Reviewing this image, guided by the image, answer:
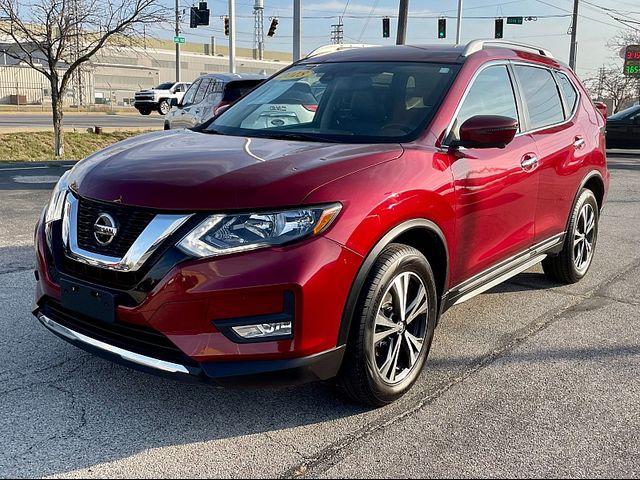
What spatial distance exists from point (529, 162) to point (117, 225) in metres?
2.76

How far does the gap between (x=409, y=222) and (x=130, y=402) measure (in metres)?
1.66

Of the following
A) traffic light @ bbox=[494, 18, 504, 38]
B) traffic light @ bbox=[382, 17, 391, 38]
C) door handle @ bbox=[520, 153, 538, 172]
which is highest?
traffic light @ bbox=[494, 18, 504, 38]

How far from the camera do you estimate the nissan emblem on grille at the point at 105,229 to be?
2955 millimetres

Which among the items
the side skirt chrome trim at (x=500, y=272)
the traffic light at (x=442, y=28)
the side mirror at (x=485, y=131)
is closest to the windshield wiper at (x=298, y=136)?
the side mirror at (x=485, y=131)

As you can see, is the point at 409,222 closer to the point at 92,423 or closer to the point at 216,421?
the point at 216,421

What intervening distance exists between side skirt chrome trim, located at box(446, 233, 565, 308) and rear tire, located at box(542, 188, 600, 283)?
202 mm

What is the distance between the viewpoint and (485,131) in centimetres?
360

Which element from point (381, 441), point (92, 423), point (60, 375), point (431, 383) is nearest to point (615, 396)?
point (431, 383)

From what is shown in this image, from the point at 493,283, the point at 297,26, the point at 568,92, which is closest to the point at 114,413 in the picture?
the point at 493,283

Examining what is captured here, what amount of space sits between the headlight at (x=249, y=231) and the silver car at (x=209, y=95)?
9.74 m

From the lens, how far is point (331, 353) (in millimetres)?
2967

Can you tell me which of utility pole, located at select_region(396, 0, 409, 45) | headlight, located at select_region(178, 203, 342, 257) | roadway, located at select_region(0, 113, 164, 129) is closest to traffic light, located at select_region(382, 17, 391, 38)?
roadway, located at select_region(0, 113, 164, 129)

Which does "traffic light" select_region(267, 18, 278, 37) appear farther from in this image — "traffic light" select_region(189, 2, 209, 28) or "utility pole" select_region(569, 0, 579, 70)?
"utility pole" select_region(569, 0, 579, 70)

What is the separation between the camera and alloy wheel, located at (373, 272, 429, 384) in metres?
3.28
